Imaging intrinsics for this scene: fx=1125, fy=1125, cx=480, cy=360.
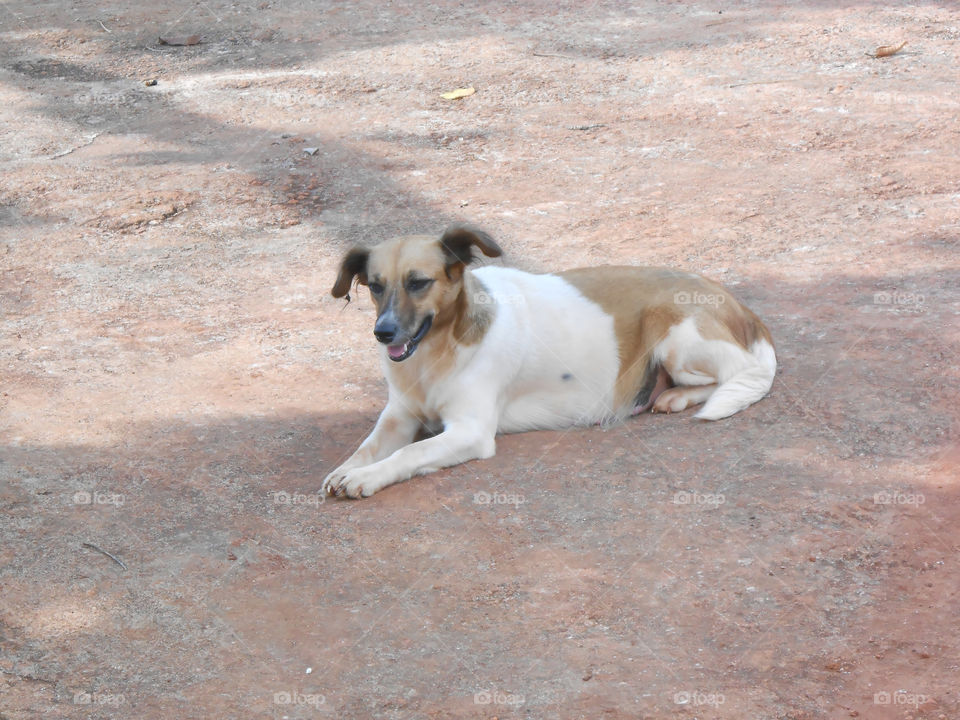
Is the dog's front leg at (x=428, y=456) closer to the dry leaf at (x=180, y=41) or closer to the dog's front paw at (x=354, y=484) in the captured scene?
the dog's front paw at (x=354, y=484)

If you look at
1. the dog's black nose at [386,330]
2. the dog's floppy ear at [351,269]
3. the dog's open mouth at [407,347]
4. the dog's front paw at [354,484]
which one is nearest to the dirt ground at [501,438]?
the dog's front paw at [354,484]

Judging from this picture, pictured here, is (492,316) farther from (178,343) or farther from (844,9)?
(844,9)

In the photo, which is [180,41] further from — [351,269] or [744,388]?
[744,388]

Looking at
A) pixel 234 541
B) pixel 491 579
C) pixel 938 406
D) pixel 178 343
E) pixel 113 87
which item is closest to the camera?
pixel 491 579

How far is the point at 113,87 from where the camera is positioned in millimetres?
11984

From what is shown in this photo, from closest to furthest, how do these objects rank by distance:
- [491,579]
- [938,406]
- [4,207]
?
[491,579], [938,406], [4,207]

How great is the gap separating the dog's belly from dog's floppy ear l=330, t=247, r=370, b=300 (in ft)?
2.22

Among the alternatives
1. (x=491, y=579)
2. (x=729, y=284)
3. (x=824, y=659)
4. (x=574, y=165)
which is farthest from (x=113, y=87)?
(x=824, y=659)

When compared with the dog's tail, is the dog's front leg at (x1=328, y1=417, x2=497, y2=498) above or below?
below

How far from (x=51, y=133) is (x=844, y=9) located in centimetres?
849

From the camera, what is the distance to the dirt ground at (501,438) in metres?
3.95

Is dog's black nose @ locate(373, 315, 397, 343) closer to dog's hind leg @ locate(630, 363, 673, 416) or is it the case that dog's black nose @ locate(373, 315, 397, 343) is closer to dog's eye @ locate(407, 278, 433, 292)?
dog's eye @ locate(407, 278, 433, 292)

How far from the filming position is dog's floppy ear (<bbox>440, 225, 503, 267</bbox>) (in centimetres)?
534

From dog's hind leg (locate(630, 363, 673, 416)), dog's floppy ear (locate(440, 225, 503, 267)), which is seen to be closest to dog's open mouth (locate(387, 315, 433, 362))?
dog's floppy ear (locate(440, 225, 503, 267))
